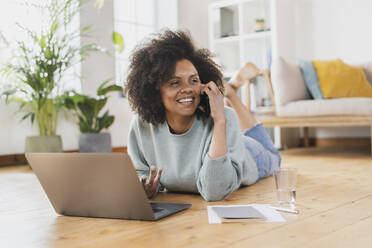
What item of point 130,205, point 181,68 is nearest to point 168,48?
point 181,68

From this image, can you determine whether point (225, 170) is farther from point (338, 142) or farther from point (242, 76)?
point (338, 142)

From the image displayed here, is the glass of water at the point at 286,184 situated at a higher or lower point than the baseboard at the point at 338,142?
higher

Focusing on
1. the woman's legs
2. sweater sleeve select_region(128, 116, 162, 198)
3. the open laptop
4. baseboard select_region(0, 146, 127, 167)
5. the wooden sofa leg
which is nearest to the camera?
the open laptop

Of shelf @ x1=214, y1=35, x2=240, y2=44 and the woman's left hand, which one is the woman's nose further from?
shelf @ x1=214, y1=35, x2=240, y2=44

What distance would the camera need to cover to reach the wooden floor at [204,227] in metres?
1.09

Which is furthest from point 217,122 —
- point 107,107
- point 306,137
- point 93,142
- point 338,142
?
point 338,142

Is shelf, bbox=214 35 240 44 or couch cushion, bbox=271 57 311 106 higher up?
shelf, bbox=214 35 240 44

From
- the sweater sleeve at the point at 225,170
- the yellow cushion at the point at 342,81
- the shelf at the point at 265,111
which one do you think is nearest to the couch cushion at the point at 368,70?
the yellow cushion at the point at 342,81

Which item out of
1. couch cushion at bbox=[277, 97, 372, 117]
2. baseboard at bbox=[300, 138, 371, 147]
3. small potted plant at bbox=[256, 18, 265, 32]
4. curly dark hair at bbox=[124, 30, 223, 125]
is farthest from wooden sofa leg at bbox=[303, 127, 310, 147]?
curly dark hair at bbox=[124, 30, 223, 125]

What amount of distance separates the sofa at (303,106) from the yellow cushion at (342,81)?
0.20m

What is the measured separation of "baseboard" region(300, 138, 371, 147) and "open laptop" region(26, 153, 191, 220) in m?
3.94

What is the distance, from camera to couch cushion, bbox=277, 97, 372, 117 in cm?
351

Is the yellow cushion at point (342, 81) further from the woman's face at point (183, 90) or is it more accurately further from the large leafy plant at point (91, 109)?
the woman's face at point (183, 90)

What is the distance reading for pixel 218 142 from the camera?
1521 millimetres
